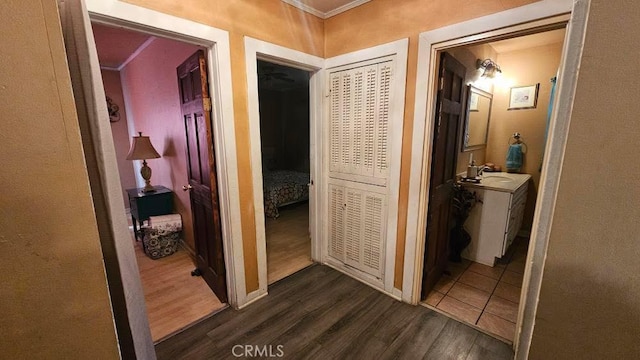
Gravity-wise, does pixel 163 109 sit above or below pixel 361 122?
above

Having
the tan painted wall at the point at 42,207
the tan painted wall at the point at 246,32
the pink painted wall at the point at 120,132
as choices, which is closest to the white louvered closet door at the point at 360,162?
the tan painted wall at the point at 246,32

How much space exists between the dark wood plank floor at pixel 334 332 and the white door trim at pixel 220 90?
0.95 feet

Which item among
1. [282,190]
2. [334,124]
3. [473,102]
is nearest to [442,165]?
[334,124]

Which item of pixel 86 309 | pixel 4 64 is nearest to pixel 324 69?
pixel 4 64

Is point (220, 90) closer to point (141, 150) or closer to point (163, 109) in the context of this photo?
point (163, 109)

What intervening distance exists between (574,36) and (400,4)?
5.28 ft

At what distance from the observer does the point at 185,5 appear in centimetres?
153

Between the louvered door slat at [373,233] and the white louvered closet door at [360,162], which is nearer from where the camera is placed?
the white louvered closet door at [360,162]

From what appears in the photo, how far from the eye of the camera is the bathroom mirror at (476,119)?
2924 millimetres

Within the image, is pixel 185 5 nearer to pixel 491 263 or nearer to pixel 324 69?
pixel 324 69

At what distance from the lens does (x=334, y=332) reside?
1.81 meters

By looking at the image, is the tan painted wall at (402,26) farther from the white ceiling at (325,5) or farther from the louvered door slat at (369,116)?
the louvered door slat at (369,116)

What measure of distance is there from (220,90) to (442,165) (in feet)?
6.11

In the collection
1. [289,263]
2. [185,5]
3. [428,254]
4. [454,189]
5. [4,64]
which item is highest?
[185,5]
